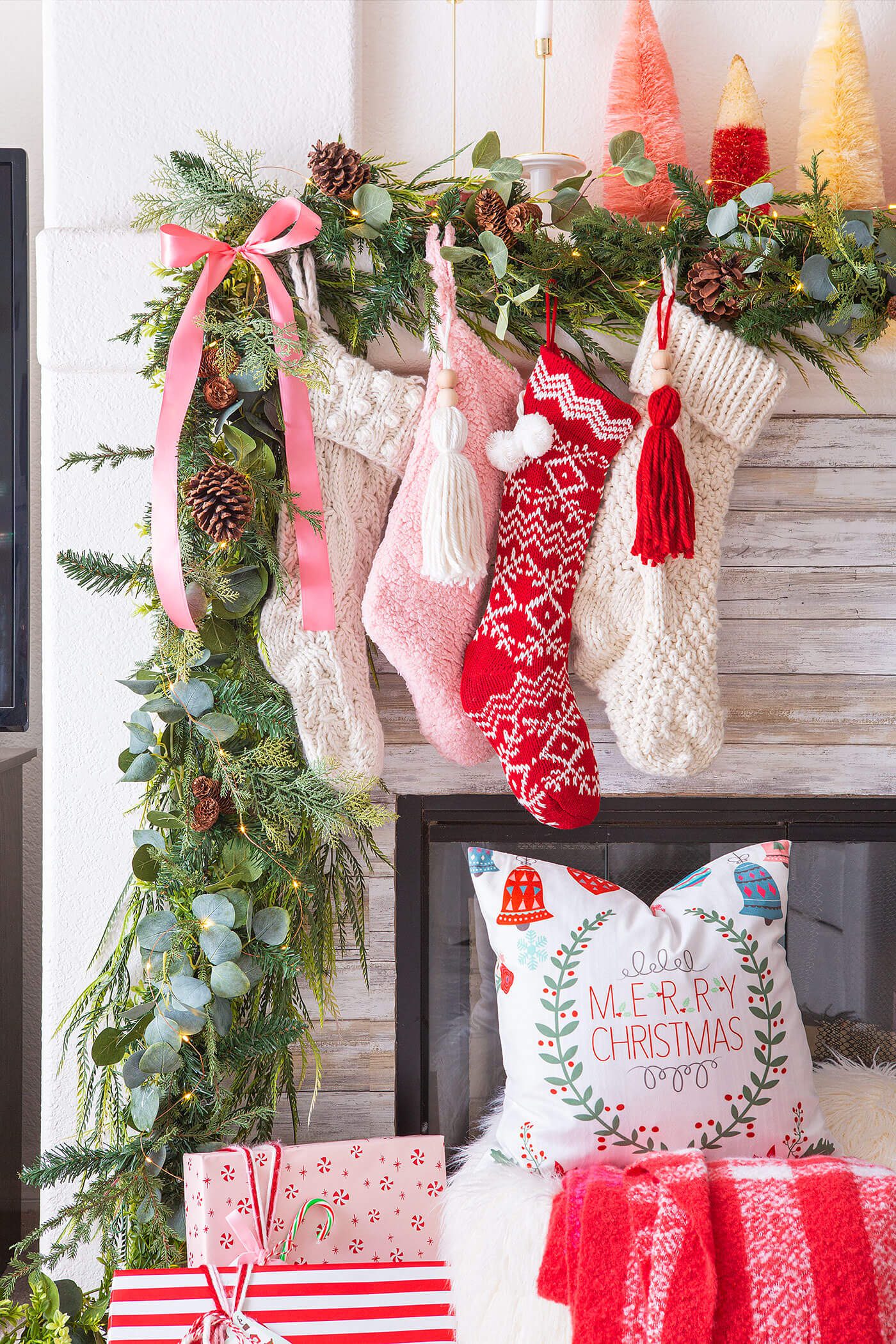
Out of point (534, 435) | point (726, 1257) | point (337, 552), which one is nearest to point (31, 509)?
point (337, 552)

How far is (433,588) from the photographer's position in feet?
3.68

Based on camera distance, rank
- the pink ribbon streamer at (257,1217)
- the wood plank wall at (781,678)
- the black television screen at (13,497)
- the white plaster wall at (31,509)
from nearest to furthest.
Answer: the pink ribbon streamer at (257,1217)
the wood plank wall at (781,678)
the black television screen at (13,497)
the white plaster wall at (31,509)

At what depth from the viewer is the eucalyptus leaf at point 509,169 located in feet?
3.49

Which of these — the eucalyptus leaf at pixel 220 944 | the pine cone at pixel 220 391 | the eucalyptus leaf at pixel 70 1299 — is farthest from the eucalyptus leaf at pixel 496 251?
the eucalyptus leaf at pixel 70 1299

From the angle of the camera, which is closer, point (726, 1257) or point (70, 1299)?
point (726, 1257)

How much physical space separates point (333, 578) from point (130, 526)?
0.30m

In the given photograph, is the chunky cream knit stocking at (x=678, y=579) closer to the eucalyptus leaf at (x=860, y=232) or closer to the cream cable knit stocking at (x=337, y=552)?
the eucalyptus leaf at (x=860, y=232)

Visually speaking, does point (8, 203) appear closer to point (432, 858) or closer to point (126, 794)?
point (126, 794)

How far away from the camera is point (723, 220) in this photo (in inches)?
42.2

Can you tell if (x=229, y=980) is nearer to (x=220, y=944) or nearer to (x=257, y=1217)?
(x=220, y=944)

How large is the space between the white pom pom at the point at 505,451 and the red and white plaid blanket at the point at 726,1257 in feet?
2.61

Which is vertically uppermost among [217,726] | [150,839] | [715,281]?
[715,281]

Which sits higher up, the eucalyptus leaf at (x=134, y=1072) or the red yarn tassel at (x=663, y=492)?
the red yarn tassel at (x=663, y=492)

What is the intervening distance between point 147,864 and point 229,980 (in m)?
0.17
